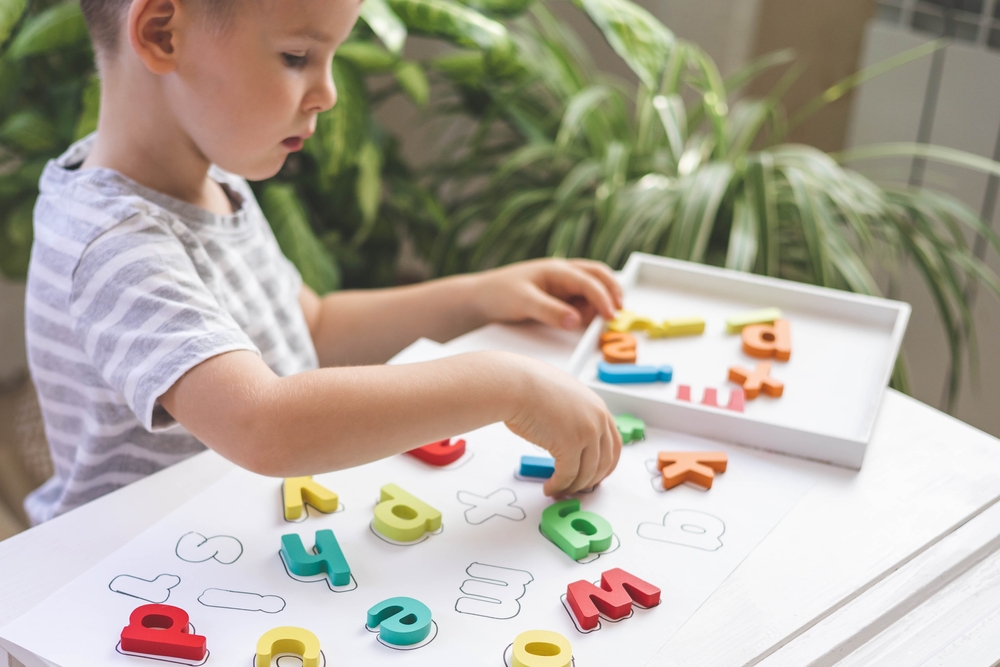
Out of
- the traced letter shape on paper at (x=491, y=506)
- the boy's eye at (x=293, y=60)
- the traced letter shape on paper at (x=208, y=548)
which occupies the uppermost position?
the boy's eye at (x=293, y=60)

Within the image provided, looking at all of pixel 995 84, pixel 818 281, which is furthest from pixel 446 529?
pixel 995 84

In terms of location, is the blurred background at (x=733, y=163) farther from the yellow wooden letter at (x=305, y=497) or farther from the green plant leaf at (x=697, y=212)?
the yellow wooden letter at (x=305, y=497)

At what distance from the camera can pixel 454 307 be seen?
3.10 feet

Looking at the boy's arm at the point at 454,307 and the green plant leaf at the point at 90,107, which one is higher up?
the green plant leaf at the point at 90,107

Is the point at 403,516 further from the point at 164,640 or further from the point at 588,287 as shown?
the point at 588,287

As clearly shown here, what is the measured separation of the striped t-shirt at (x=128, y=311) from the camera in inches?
24.9

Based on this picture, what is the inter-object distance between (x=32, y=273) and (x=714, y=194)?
2.95ft

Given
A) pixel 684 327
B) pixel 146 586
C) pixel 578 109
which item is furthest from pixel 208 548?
pixel 578 109

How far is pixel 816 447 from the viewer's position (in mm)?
695

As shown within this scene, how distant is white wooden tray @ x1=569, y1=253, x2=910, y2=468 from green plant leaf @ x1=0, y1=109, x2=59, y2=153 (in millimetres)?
927

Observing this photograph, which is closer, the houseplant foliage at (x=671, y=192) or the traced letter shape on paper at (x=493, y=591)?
the traced letter shape on paper at (x=493, y=591)

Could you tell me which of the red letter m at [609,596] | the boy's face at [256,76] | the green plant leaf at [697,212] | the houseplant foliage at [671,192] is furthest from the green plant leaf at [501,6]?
the red letter m at [609,596]

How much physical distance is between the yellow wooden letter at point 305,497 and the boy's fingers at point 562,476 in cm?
15

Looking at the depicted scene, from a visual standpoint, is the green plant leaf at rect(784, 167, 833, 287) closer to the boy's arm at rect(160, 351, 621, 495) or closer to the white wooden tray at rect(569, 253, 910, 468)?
the white wooden tray at rect(569, 253, 910, 468)
